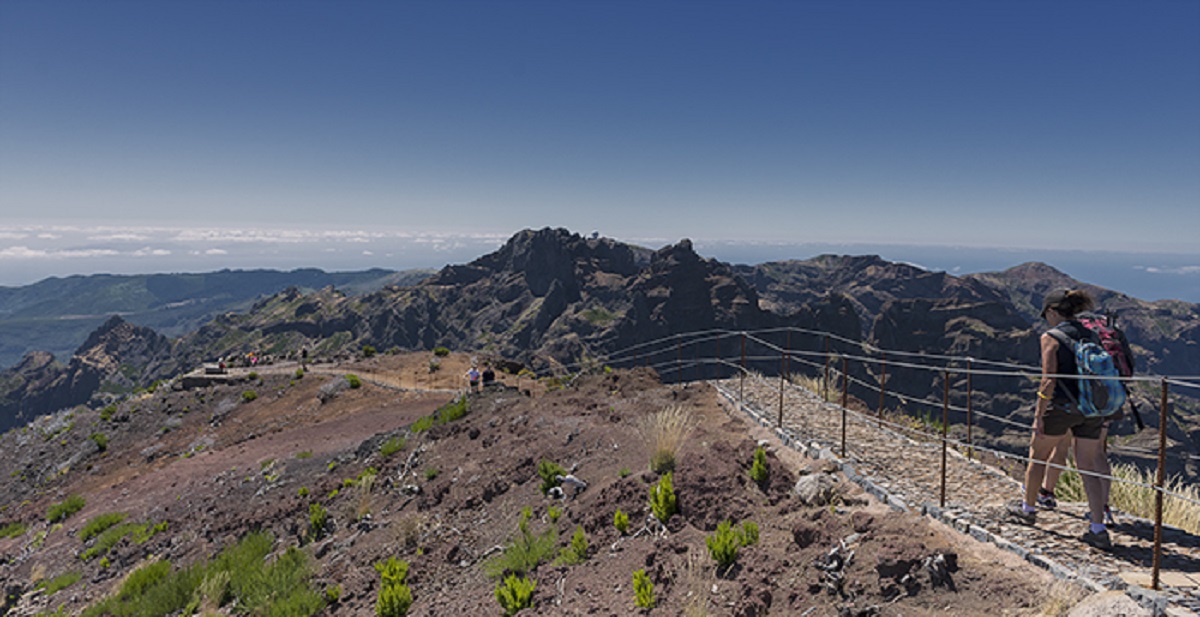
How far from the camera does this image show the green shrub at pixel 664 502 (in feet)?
26.1

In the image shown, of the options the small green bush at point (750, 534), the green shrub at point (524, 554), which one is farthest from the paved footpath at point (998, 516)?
the green shrub at point (524, 554)

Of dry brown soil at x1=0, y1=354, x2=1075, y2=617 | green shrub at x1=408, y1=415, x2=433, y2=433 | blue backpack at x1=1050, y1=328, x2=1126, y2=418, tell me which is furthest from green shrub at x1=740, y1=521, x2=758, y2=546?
green shrub at x1=408, y1=415, x2=433, y2=433

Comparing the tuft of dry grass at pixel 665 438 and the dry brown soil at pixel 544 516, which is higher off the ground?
the tuft of dry grass at pixel 665 438

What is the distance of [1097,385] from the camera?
222 inches

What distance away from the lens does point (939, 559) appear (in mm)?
5332

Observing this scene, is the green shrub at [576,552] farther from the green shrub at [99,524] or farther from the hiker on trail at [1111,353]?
the green shrub at [99,524]

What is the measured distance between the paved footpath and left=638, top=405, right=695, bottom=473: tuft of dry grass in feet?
6.26

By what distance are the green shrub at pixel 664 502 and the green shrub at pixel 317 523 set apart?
7.75 metres

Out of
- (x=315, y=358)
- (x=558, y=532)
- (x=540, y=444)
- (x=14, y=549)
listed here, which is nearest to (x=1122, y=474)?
(x=558, y=532)

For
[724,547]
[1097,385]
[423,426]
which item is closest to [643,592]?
[724,547]

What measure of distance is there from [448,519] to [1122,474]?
11.8m

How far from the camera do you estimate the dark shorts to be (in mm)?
5719

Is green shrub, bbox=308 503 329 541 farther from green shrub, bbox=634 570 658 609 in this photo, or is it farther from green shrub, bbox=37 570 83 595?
green shrub, bbox=634 570 658 609

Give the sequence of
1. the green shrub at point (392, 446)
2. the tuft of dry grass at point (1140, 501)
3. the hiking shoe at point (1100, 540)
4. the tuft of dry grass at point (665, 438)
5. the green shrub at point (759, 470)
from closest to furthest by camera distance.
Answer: the hiking shoe at point (1100, 540), the tuft of dry grass at point (1140, 501), the green shrub at point (759, 470), the tuft of dry grass at point (665, 438), the green shrub at point (392, 446)
